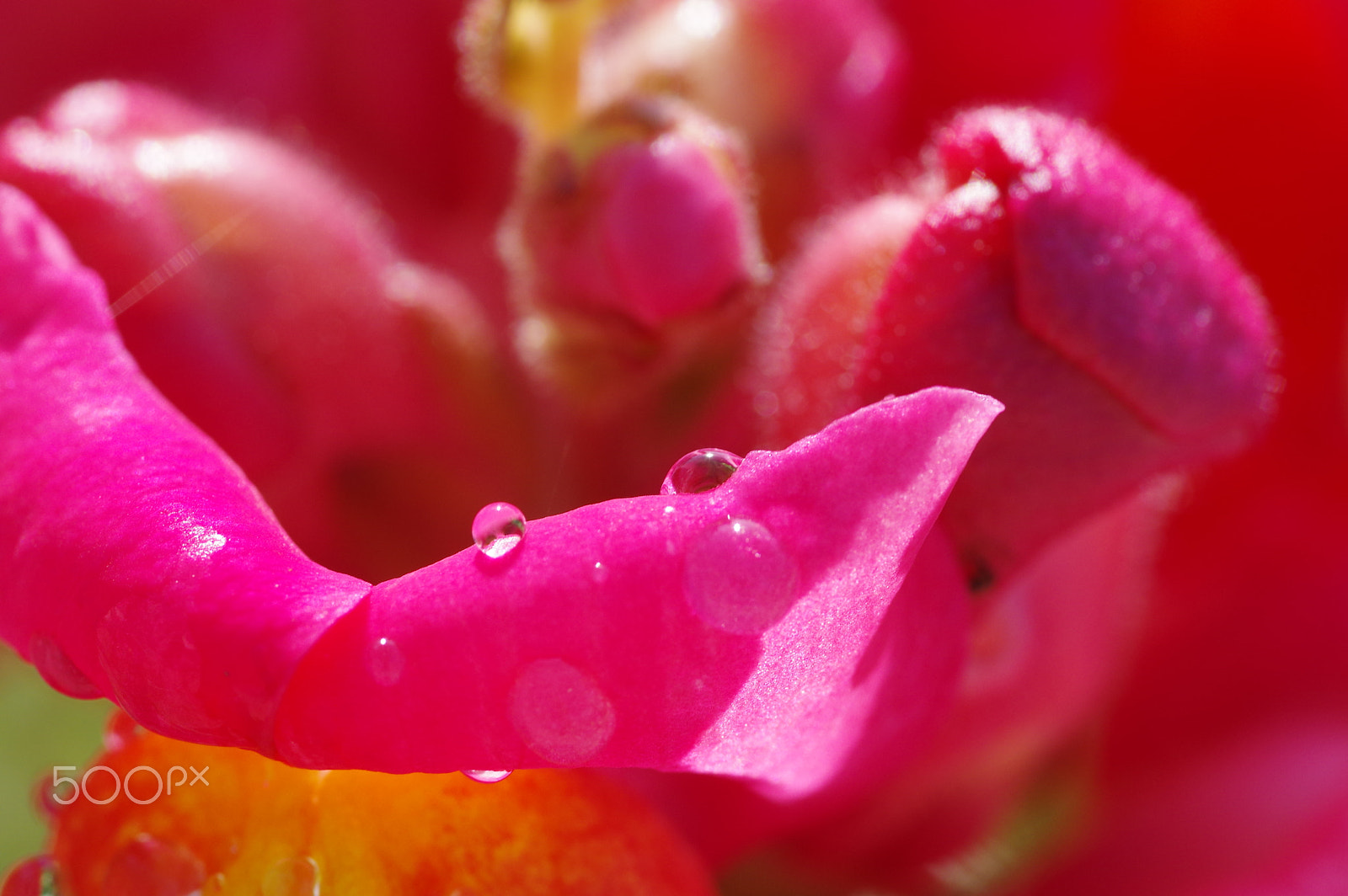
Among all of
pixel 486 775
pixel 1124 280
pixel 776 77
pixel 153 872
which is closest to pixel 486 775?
pixel 486 775

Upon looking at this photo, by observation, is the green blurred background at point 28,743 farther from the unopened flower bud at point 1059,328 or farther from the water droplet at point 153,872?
the unopened flower bud at point 1059,328

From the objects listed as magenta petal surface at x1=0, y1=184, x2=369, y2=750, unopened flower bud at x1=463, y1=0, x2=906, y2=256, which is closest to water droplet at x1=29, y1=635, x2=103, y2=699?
magenta petal surface at x1=0, y1=184, x2=369, y2=750

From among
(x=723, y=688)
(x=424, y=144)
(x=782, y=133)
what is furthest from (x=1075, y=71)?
(x=723, y=688)

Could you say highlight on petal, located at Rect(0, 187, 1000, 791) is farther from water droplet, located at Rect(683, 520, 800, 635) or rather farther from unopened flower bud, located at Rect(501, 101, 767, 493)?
unopened flower bud, located at Rect(501, 101, 767, 493)

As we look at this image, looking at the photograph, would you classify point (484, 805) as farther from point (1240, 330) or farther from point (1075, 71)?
point (1075, 71)

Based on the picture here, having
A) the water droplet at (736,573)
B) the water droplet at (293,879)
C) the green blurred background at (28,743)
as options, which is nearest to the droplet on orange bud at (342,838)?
the water droplet at (293,879)
